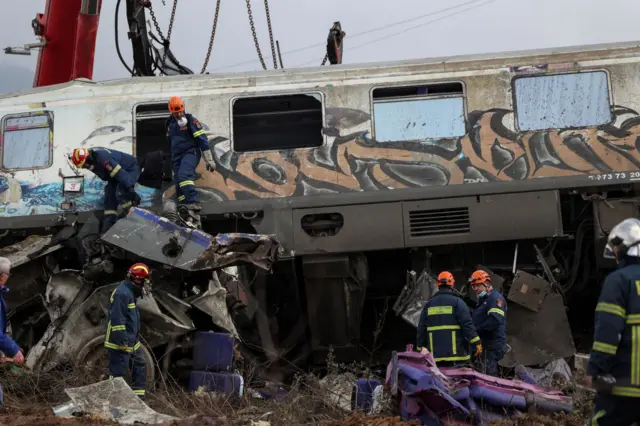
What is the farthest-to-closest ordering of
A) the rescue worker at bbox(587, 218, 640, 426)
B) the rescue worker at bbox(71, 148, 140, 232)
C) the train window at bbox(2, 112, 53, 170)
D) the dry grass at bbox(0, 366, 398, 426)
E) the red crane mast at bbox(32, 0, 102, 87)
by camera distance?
the red crane mast at bbox(32, 0, 102, 87)
the train window at bbox(2, 112, 53, 170)
the rescue worker at bbox(71, 148, 140, 232)
the dry grass at bbox(0, 366, 398, 426)
the rescue worker at bbox(587, 218, 640, 426)

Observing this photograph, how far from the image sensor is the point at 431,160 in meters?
9.30

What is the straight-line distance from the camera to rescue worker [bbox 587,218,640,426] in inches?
Result: 179

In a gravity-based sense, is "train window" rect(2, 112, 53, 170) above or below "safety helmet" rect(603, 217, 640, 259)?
above

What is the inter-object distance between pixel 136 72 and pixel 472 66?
4.88 metres

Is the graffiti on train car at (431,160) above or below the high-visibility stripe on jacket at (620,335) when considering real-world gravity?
above

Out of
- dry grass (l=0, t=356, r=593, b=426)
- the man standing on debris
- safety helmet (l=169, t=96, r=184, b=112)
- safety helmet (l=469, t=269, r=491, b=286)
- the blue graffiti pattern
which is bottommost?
dry grass (l=0, t=356, r=593, b=426)

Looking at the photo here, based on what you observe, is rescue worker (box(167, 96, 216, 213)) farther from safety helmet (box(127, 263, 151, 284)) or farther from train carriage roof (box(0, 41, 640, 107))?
safety helmet (box(127, 263, 151, 284))

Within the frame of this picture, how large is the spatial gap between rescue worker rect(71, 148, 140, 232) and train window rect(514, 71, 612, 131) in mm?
4410

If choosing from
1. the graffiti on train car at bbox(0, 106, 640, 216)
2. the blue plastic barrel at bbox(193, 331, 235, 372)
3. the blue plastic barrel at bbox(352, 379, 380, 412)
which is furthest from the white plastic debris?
the graffiti on train car at bbox(0, 106, 640, 216)

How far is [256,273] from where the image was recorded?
30.5ft

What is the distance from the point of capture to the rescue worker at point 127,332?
7.34 meters

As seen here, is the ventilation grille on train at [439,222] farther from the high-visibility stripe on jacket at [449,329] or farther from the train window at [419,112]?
the high-visibility stripe on jacket at [449,329]

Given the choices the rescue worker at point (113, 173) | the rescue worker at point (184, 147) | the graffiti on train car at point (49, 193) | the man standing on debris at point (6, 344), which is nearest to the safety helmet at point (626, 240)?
the man standing on debris at point (6, 344)

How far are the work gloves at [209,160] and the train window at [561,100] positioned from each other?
350 centimetres
